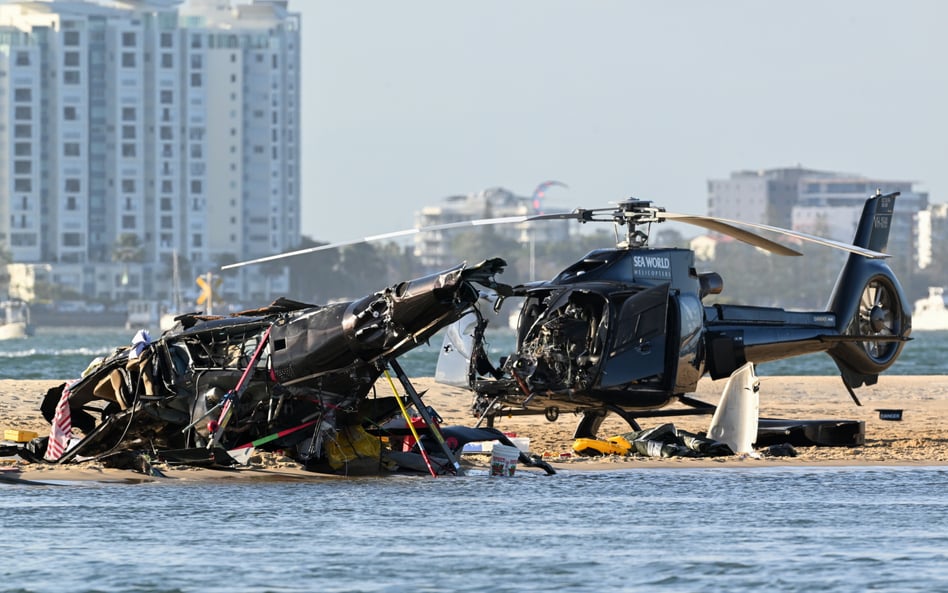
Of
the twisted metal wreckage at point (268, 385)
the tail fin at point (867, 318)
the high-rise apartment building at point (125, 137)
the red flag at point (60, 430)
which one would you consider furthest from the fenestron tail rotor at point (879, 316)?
the high-rise apartment building at point (125, 137)

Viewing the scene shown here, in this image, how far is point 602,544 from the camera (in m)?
16.9

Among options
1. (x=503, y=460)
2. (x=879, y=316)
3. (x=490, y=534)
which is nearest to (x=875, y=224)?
(x=879, y=316)

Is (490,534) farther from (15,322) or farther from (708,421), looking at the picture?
(15,322)

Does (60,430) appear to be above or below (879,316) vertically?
below

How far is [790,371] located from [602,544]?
193 ft

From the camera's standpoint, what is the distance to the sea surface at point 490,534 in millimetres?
15045

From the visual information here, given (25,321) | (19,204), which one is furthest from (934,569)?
(19,204)

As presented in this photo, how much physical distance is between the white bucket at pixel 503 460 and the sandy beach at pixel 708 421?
0.92 metres

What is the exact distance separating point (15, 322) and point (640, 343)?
13832 centimetres

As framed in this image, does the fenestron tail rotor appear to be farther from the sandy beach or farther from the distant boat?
the distant boat

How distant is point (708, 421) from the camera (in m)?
31.7

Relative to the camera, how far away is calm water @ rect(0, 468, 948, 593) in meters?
15.1

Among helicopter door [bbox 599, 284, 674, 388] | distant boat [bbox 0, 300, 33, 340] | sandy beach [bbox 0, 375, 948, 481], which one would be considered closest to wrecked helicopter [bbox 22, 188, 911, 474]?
helicopter door [bbox 599, 284, 674, 388]

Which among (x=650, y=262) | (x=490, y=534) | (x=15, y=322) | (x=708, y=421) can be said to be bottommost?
(x=15, y=322)
